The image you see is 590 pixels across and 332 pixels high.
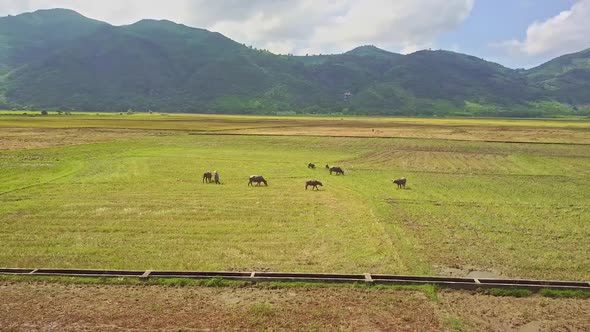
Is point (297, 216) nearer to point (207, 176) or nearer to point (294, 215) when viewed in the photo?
point (294, 215)

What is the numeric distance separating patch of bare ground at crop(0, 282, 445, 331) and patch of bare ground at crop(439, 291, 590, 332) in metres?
0.88

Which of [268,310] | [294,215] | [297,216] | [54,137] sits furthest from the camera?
[54,137]

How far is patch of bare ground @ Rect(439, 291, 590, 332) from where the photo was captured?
12391mm

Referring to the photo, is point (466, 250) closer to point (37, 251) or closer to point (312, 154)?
point (37, 251)

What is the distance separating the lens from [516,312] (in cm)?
1323

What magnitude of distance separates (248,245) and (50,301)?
804 cm

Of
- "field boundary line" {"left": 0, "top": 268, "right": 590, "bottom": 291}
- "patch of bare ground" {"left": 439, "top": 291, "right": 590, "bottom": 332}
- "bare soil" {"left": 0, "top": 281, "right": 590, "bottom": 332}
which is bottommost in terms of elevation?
"patch of bare ground" {"left": 439, "top": 291, "right": 590, "bottom": 332}

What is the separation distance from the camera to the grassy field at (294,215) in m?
17.5

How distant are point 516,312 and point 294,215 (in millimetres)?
13497

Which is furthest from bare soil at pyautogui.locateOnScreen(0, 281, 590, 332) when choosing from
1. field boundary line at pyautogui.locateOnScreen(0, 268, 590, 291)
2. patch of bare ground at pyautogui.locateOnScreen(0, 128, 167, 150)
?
patch of bare ground at pyautogui.locateOnScreen(0, 128, 167, 150)

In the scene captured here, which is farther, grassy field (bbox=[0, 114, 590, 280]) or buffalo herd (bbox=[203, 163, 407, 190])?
buffalo herd (bbox=[203, 163, 407, 190])

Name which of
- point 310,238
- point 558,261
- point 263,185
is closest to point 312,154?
point 263,185

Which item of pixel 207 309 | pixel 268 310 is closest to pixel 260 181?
pixel 207 309

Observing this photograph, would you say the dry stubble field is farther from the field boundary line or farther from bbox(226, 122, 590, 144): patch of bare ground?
bbox(226, 122, 590, 144): patch of bare ground
